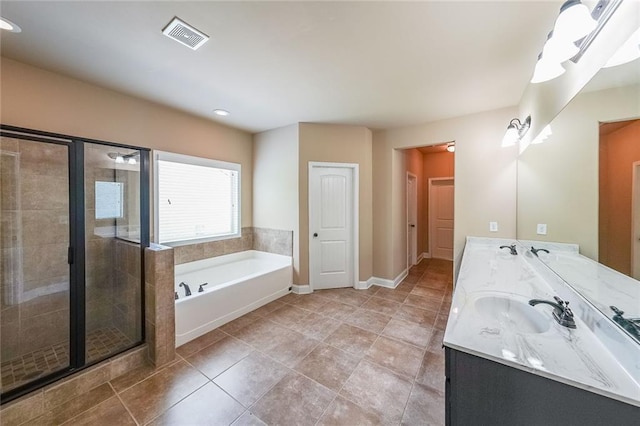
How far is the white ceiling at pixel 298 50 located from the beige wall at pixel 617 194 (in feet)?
3.27

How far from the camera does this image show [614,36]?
41.1 inches

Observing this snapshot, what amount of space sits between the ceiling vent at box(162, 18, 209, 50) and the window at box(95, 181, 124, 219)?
5.20 ft

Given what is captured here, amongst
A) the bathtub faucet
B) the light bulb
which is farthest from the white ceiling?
the bathtub faucet

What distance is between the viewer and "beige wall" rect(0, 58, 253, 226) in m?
2.01

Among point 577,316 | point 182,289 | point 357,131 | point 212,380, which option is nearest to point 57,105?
point 182,289

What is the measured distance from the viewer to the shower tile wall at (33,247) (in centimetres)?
191

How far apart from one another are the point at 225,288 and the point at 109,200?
4.91ft

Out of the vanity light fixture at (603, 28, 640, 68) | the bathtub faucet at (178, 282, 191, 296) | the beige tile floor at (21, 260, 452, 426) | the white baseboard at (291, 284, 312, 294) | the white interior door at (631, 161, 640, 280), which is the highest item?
the vanity light fixture at (603, 28, 640, 68)

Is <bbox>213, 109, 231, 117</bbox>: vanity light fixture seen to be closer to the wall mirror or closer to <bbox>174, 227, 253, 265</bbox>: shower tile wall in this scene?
<bbox>174, 227, 253, 265</bbox>: shower tile wall

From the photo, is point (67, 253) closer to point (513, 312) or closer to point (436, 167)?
point (513, 312)

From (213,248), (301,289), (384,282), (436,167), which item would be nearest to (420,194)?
(436,167)

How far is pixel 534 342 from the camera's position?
36.8 inches

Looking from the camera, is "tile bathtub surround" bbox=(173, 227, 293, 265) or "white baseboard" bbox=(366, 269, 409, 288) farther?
"white baseboard" bbox=(366, 269, 409, 288)

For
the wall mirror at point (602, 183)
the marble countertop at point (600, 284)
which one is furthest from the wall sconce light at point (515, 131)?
the marble countertop at point (600, 284)
